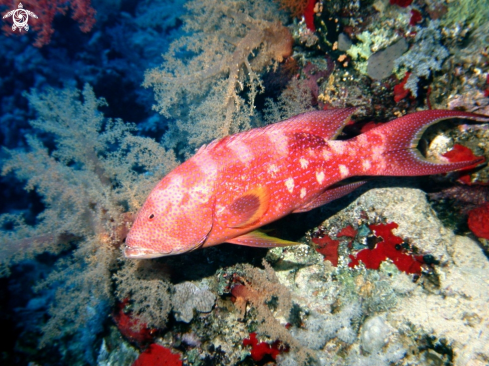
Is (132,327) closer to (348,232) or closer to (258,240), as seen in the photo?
(258,240)

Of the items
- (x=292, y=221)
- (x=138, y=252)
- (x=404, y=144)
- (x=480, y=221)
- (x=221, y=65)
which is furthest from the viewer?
(x=221, y=65)

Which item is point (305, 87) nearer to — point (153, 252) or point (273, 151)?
point (273, 151)

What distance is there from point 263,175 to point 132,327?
276cm

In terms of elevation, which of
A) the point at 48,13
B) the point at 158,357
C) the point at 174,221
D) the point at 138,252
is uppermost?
the point at 48,13

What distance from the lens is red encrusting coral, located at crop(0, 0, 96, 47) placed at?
7.29 meters

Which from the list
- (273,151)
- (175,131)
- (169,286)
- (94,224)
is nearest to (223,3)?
(175,131)

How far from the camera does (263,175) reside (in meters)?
2.56

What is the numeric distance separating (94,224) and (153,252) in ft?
4.16

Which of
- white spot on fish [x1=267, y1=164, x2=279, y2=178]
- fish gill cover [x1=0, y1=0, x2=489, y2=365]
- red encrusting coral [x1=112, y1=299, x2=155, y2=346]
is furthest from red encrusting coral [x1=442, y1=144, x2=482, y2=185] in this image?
red encrusting coral [x1=112, y1=299, x2=155, y2=346]

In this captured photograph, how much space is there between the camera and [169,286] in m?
3.25

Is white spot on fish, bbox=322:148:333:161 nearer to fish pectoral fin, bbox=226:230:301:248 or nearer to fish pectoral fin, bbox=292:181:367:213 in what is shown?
fish pectoral fin, bbox=292:181:367:213

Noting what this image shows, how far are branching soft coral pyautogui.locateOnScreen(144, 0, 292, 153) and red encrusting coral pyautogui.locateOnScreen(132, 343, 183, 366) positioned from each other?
2.93 meters

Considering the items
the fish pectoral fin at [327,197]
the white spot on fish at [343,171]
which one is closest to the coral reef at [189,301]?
the fish pectoral fin at [327,197]

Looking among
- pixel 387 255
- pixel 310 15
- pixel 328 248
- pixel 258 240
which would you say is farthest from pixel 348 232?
pixel 310 15
